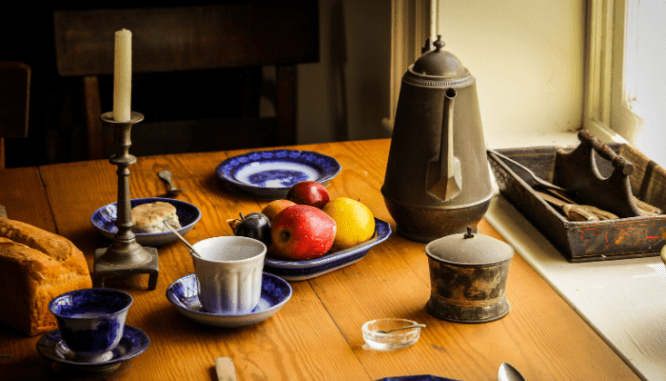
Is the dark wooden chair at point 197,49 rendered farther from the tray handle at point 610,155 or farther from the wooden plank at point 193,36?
the tray handle at point 610,155

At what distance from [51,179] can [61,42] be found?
0.63m

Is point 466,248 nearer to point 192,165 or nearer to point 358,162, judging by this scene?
point 358,162

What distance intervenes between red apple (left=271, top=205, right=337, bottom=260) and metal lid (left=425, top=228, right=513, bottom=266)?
0.16 m

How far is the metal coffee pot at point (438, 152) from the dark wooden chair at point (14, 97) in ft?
2.79

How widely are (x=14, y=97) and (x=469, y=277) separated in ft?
3.53

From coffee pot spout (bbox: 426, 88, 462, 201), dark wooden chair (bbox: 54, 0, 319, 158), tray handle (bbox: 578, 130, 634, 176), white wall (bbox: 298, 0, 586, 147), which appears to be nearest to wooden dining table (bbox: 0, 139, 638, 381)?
coffee pot spout (bbox: 426, 88, 462, 201)

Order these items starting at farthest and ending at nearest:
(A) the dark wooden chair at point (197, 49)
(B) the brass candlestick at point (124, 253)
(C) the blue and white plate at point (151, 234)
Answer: (A) the dark wooden chair at point (197, 49) → (C) the blue and white plate at point (151, 234) → (B) the brass candlestick at point (124, 253)

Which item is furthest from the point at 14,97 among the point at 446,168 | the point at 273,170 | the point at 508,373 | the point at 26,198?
the point at 508,373

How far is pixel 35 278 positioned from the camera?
859mm

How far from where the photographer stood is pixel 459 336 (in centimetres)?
85

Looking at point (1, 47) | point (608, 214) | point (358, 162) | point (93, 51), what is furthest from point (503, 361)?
point (1, 47)

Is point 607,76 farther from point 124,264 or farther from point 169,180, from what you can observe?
point 124,264

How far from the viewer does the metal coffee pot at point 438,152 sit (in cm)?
102

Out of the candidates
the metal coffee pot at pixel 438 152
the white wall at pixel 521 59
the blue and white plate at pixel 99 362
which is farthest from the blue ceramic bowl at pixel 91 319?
the white wall at pixel 521 59
